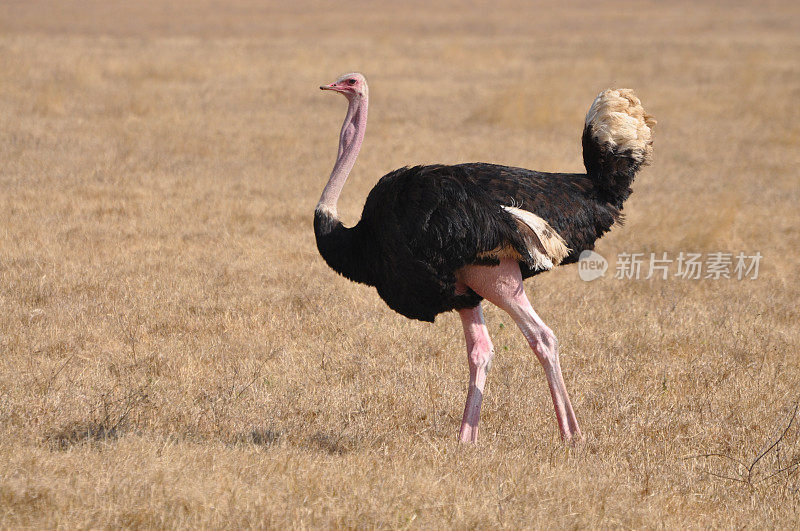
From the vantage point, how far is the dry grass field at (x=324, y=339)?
402cm

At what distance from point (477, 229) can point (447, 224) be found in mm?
143

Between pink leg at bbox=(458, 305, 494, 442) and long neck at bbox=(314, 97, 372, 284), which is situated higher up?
long neck at bbox=(314, 97, 372, 284)

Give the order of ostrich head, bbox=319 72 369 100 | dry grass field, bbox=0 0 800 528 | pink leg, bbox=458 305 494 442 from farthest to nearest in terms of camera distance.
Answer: ostrich head, bbox=319 72 369 100
pink leg, bbox=458 305 494 442
dry grass field, bbox=0 0 800 528

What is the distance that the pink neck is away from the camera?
4.93 m

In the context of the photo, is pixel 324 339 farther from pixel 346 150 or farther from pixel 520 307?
pixel 520 307

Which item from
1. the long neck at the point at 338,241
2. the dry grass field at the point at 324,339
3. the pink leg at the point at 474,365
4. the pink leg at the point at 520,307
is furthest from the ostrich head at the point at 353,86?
the dry grass field at the point at 324,339

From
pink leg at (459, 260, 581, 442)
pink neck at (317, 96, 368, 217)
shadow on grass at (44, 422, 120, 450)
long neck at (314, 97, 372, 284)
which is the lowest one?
shadow on grass at (44, 422, 120, 450)

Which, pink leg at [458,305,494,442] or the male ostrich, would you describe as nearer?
the male ostrich

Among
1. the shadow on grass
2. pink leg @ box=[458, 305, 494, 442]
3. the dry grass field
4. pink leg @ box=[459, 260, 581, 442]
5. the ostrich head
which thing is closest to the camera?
the dry grass field

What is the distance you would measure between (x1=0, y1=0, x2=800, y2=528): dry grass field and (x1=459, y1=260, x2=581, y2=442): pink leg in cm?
28

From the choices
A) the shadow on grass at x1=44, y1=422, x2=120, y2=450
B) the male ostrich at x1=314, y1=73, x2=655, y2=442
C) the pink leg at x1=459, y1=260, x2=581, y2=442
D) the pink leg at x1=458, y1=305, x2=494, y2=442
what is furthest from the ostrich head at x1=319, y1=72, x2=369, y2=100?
the shadow on grass at x1=44, y1=422, x2=120, y2=450

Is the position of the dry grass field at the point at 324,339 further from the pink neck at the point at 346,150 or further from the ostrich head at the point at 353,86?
the ostrich head at the point at 353,86

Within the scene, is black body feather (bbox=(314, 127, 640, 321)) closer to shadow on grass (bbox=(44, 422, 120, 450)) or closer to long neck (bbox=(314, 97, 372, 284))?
long neck (bbox=(314, 97, 372, 284))

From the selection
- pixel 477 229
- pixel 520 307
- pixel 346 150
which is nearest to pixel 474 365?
pixel 520 307
